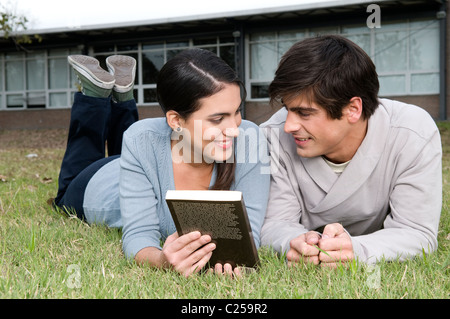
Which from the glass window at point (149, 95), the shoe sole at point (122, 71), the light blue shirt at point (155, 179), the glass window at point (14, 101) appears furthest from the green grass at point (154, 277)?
the glass window at point (14, 101)

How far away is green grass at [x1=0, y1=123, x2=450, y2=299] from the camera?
1.83 m

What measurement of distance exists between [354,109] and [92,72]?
1.89 metres

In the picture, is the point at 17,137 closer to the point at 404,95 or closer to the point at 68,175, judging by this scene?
the point at 404,95

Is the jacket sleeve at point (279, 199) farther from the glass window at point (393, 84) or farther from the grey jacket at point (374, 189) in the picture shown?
the glass window at point (393, 84)

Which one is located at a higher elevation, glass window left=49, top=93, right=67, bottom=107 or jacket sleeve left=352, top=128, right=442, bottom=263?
glass window left=49, top=93, right=67, bottom=107

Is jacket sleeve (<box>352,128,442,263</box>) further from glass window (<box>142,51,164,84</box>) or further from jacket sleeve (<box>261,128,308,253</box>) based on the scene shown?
glass window (<box>142,51,164,84</box>)

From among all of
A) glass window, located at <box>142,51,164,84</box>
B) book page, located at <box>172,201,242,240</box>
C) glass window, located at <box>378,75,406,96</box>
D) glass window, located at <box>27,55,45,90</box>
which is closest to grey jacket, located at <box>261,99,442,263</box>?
book page, located at <box>172,201,242,240</box>

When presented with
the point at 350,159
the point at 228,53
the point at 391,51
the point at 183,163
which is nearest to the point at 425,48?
the point at 391,51

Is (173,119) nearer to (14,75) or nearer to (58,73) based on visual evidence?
(58,73)

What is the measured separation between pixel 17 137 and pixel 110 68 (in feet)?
44.9

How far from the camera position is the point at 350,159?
2.75 metres

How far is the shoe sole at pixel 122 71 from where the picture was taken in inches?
151

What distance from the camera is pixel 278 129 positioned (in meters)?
2.88

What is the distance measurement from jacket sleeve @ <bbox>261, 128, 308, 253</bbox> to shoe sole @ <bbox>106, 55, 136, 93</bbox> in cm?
143
